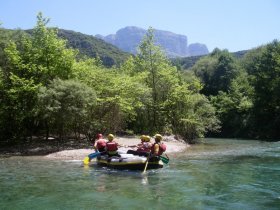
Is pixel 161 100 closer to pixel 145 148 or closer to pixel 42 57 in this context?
pixel 42 57

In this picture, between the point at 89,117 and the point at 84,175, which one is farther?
the point at 89,117

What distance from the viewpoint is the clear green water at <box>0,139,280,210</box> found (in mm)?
12741

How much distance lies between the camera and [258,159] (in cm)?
2431

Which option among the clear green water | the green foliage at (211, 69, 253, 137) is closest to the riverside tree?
the clear green water

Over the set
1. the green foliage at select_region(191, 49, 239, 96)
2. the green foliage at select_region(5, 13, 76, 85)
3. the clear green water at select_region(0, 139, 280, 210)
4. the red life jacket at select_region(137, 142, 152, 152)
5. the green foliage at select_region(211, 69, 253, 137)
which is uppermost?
the green foliage at select_region(191, 49, 239, 96)

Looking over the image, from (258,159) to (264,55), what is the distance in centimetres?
3389

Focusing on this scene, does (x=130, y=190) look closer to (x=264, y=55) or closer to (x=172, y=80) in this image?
(x=172, y=80)

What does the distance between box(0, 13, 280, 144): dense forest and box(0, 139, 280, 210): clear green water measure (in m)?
6.88

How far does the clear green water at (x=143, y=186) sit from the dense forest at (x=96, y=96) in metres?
6.88

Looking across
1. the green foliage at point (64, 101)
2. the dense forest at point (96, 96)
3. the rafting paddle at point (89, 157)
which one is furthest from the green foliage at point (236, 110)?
the rafting paddle at point (89, 157)

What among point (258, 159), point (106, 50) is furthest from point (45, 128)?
point (106, 50)

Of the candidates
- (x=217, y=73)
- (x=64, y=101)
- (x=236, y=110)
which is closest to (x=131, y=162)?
(x=64, y=101)

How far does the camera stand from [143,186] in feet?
51.8

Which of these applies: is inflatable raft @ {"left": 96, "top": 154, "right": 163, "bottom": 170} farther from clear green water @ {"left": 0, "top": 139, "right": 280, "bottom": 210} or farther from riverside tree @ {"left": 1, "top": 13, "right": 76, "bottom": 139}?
riverside tree @ {"left": 1, "top": 13, "right": 76, "bottom": 139}
